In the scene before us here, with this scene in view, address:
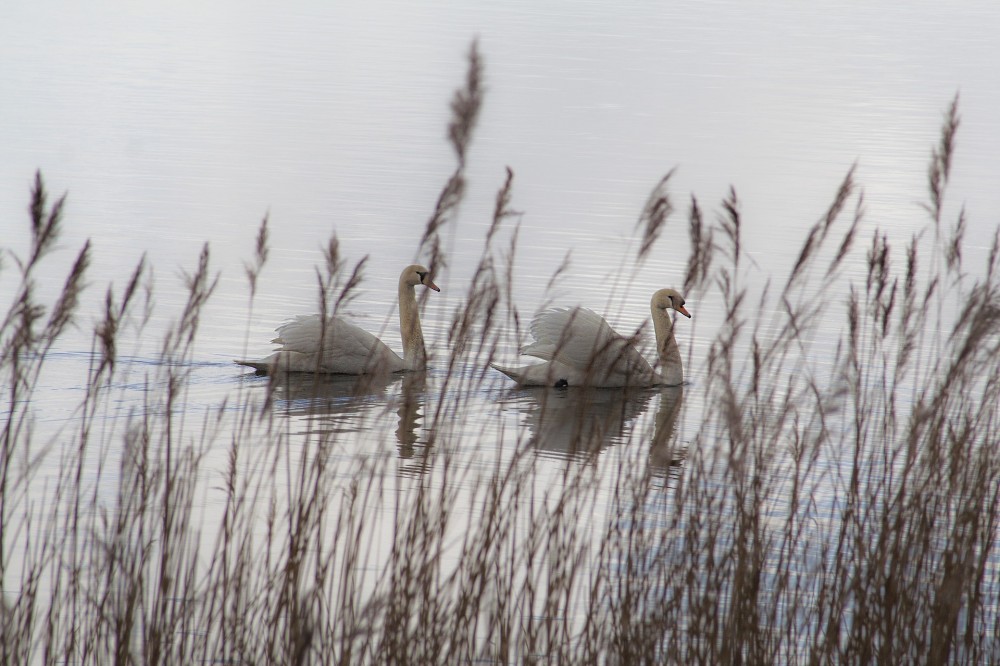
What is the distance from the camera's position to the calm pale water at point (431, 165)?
28.5 feet

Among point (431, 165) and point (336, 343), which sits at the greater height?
point (431, 165)

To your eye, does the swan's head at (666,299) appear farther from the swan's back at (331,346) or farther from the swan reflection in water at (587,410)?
the swan's back at (331,346)

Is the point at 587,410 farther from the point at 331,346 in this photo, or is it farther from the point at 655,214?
the point at 655,214

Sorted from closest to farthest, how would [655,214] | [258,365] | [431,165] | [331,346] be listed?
[655,214] < [258,365] < [331,346] < [431,165]

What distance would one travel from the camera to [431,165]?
56.6ft

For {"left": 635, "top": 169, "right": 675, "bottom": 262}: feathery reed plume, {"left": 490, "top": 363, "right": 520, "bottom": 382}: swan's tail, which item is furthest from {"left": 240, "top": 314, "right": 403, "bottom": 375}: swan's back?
{"left": 635, "top": 169, "right": 675, "bottom": 262}: feathery reed plume

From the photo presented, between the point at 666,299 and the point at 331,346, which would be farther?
the point at 666,299

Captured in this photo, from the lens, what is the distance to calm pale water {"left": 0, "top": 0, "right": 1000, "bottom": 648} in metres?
8.68

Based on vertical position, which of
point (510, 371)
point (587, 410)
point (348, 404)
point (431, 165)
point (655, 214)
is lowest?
point (348, 404)

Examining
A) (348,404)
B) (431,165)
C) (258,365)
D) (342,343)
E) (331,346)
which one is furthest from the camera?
(431,165)

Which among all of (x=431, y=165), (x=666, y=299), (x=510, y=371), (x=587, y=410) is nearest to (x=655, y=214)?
(x=510, y=371)

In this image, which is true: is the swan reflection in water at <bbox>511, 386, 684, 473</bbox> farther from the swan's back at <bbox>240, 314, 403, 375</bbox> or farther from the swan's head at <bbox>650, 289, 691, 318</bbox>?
the swan's back at <bbox>240, 314, 403, 375</bbox>

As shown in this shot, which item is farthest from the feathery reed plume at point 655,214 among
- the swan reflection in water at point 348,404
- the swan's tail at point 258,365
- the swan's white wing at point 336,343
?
the swan's white wing at point 336,343

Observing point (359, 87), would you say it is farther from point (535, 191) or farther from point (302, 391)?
point (302, 391)
